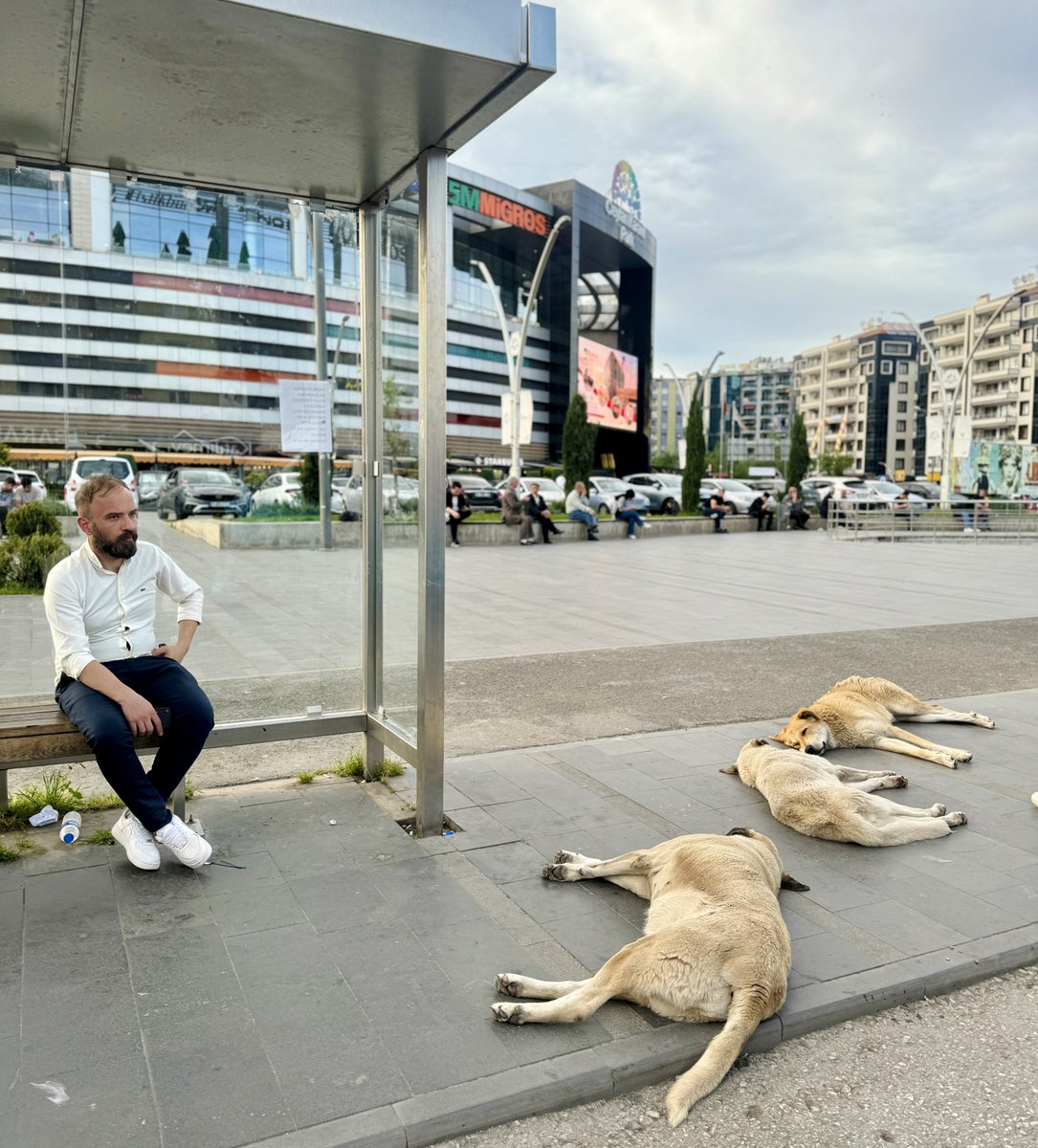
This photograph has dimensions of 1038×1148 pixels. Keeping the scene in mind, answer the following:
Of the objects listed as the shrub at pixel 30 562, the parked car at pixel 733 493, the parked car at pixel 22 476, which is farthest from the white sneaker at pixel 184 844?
the parked car at pixel 733 493

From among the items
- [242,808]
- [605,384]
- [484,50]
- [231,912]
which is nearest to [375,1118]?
[231,912]

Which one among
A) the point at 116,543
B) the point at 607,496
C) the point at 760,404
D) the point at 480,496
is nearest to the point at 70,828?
the point at 116,543

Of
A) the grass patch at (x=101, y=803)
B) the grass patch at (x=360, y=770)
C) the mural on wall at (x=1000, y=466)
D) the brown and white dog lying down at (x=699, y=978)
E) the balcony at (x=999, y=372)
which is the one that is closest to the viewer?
the brown and white dog lying down at (x=699, y=978)

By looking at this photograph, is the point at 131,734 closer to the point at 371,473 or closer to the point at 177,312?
the point at 371,473

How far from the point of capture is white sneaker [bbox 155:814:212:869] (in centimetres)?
404

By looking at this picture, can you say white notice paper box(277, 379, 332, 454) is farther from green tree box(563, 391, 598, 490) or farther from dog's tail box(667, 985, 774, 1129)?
green tree box(563, 391, 598, 490)

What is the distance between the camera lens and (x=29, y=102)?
4.16 m

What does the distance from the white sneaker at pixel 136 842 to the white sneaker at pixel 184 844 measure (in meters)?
0.06

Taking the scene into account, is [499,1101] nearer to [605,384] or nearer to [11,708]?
[11,708]

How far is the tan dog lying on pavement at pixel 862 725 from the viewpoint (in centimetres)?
587

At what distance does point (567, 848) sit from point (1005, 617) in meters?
9.79

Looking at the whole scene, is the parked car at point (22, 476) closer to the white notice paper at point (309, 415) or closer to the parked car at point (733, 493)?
the white notice paper at point (309, 415)

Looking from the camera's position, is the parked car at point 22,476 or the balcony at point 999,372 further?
the balcony at point 999,372

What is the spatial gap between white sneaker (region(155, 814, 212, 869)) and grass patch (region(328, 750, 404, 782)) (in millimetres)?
1375
